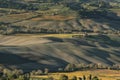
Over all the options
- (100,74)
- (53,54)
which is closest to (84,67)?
(100,74)

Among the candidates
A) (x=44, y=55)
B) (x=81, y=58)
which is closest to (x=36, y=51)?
(x=44, y=55)

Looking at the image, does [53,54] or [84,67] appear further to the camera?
[53,54]

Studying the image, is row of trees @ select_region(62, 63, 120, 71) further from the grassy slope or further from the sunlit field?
the grassy slope

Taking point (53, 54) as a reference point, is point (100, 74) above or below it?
above

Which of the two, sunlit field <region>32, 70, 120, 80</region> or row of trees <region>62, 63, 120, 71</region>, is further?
row of trees <region>62, 63, 120, 71</region>

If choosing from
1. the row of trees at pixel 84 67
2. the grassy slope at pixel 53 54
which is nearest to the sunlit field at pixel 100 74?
the row of trees at pixel 84 67

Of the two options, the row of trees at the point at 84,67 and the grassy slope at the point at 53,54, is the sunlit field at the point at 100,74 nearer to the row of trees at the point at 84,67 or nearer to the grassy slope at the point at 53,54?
the row of trees at the point at 84,67

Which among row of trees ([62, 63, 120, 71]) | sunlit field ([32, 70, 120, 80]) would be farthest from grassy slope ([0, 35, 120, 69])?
sunlit field ([32, 70, 120, 80])

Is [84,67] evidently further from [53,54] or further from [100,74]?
[53,54]

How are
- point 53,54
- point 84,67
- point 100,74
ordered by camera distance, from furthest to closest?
point 53,54 → point 84,67 → point 100,74

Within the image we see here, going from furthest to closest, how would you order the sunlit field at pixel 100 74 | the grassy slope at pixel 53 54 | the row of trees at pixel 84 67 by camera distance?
the grassy slope at pixel 53 54, the row of trees at pixel 84 67, the sunlit field at pixel 100 74

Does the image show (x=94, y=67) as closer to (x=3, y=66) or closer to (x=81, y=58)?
(x=81, y=58)
